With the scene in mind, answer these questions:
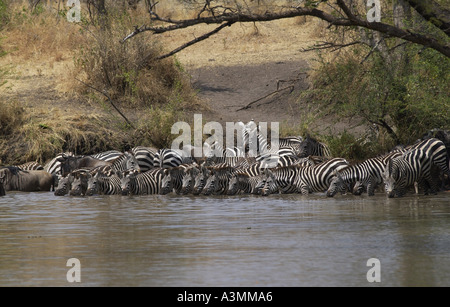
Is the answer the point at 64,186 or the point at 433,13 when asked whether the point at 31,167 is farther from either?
the point at 433,13

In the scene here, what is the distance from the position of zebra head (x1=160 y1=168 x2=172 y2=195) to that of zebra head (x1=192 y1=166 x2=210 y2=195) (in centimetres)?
58

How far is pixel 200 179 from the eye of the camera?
17.4 m

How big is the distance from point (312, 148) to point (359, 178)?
361 cm

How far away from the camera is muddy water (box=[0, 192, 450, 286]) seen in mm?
8195

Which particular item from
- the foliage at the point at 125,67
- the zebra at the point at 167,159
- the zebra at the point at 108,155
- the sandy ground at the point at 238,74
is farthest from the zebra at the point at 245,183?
the foliage at the point at 125,67

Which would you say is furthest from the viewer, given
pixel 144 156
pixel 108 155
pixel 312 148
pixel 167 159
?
pixel 108 155

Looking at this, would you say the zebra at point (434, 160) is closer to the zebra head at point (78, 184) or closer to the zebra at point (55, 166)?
the zebra head at point (78, 184)

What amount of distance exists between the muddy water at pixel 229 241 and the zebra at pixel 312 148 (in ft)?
12.9

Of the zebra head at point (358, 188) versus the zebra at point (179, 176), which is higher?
the zebra at point (179, 176)

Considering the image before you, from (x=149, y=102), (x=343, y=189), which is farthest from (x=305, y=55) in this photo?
(x=343, y=189)

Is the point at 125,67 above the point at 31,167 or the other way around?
above

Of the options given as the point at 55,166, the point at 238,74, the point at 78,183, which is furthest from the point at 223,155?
the point at 238,74

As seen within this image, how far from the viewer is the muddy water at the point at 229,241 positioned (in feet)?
26.9

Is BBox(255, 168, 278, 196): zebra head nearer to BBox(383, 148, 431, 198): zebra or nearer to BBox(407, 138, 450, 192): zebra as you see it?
BBox(383, 148, 431, 198): zebra
